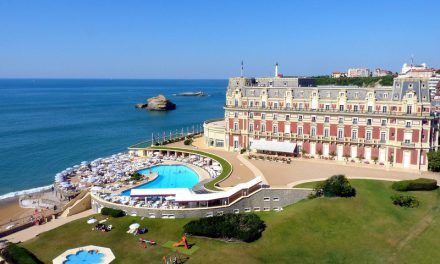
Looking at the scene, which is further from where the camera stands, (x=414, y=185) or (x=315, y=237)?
(x=414, y=185)

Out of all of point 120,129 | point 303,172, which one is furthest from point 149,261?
point 120,129

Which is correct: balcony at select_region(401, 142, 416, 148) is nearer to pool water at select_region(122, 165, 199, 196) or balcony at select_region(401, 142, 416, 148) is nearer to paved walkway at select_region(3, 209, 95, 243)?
pool water at select_region(122, 165, 199, 196)

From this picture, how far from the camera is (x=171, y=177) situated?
63000 millimetres

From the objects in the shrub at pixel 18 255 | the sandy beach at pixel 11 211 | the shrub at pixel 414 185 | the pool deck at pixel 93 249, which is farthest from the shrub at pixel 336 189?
the sandy beach at pixel 11 211

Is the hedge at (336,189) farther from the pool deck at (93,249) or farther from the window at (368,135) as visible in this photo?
the pool deck at (93,249)

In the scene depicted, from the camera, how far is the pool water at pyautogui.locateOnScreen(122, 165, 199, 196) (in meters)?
58.2

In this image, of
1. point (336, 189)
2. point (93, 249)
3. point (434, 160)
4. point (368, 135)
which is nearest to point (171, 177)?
point (93, 249)

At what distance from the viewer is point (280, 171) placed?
192 ft

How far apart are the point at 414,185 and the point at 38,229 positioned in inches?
1911

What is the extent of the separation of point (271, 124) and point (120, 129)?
224ft

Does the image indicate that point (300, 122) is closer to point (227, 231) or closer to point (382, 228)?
point (382, 228)

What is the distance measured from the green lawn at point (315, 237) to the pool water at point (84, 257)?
1.65m

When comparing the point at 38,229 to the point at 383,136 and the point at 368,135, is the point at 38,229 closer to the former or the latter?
the point at 368,135

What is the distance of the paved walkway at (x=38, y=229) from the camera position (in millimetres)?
43500
